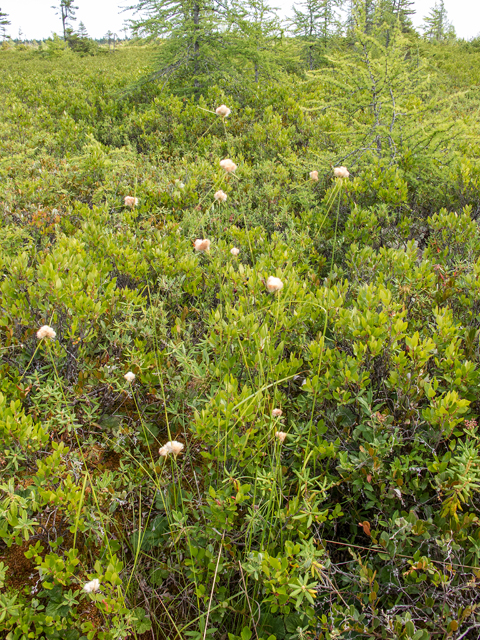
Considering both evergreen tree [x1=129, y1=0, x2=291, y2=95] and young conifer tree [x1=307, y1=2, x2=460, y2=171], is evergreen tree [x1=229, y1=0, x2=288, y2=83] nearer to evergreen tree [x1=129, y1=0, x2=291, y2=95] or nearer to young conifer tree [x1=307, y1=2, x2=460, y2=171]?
evergreen tree [x1=129, y1=0, x2=291, y2=95]

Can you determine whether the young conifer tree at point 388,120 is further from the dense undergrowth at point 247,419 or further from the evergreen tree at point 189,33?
the evergreen tree at point 189,33

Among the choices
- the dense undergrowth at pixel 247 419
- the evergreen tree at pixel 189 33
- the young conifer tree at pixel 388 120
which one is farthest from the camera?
the evergreen tree at pixel 189 33

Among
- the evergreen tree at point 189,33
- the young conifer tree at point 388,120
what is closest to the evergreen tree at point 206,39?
the evergreen tree at point 189,33

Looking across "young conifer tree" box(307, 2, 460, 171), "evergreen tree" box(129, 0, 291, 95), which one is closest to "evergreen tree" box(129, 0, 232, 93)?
"evergreen tree" box(129, 0, 291, 95)

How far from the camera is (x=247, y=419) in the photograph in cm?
203

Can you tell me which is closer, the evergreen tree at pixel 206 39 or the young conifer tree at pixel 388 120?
the young conifer tree at pixel 388 120

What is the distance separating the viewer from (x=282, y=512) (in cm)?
182

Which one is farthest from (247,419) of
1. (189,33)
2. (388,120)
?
(189,33)

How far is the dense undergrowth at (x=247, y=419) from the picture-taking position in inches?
67.5

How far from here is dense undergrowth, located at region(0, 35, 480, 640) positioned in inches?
67.5

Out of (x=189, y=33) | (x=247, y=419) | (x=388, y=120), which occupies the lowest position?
(x=247, y=419)

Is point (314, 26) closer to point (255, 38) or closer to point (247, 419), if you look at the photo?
point (255, 38)

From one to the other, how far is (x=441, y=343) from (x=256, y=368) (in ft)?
3.93

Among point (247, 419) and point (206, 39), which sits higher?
point (206, 39)
